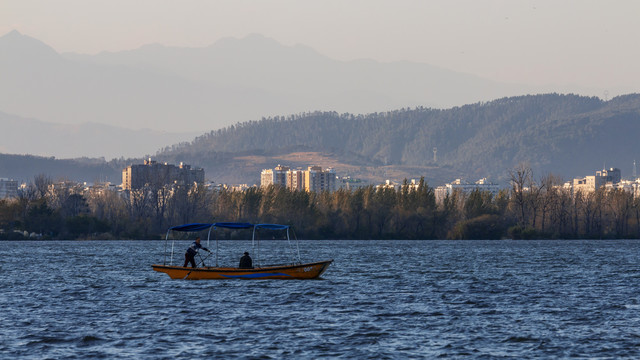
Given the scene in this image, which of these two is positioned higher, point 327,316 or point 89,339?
point 327,316

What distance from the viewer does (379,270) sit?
82.6 metres

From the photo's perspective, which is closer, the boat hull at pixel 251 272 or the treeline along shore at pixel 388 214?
the boat hull at pixel 251 272

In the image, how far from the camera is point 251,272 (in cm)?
6197

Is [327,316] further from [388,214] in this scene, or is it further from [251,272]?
[388,214]

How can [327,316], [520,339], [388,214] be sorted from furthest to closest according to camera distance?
[388,214], [327,316], [520,339]

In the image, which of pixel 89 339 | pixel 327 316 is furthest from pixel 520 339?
pixel 89 339

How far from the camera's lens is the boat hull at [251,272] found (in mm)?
62250

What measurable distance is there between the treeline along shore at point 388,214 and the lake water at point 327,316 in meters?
98.4

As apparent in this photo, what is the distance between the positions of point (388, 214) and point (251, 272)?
12267cm

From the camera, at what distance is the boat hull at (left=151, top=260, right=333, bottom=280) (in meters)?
62.2

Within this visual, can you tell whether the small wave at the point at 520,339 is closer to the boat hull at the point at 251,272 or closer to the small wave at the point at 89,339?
the small wave at the point at 89,339

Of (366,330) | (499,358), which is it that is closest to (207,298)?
(366,330)

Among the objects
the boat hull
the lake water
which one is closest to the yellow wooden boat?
the boat hull

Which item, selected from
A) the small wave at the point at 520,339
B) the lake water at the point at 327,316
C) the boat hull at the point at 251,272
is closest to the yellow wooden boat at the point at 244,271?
the boat hull at the point at 251,272
